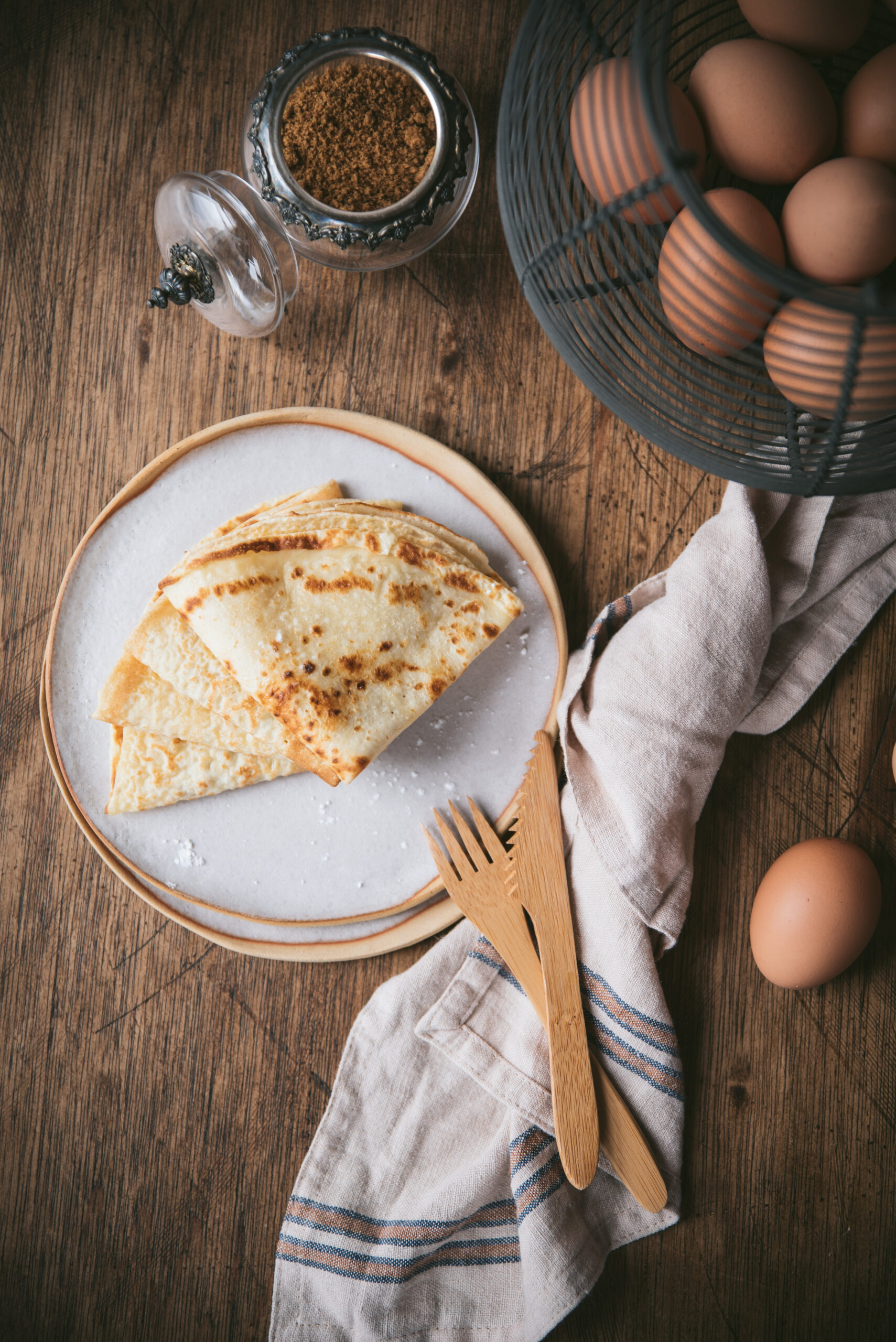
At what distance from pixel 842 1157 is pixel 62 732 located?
1.28m

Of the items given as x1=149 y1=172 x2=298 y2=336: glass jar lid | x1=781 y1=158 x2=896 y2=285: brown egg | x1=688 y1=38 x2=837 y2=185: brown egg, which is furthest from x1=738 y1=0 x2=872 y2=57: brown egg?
x1=149 y1=172 x2=298 y2=336: glass jar lid

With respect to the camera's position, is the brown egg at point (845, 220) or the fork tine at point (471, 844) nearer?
the brown egg at point (845, 220)

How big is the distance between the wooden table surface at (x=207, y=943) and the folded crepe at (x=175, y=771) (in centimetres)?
17

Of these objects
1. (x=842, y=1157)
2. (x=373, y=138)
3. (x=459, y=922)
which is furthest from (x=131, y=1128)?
(x=373, y=138)

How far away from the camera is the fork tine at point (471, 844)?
119 centimetres

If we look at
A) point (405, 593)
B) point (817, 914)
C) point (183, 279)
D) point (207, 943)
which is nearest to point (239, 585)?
point (405, 593)

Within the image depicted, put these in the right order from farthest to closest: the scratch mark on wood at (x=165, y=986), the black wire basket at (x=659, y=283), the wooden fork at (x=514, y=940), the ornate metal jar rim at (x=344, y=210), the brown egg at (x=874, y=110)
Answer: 1. the scratch mark on wood at (x=165, y=986)
2. the wooden fork at (x=514, y=940)
3. the ornate metal jar rim at (x=344, y=210)
4. the brown egg at (x=874, y=110)
5. the black wire basket at (x=659, y=283)

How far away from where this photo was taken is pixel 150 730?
1166mm

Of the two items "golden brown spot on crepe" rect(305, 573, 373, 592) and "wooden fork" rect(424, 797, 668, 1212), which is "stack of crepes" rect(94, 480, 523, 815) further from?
"wooden fork" rect(424, 797, 668, 1212)

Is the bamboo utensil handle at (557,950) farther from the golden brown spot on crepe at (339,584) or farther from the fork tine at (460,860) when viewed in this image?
the golden brown spot on crepe at (339,584)

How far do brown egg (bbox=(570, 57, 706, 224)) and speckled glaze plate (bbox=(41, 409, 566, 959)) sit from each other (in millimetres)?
428

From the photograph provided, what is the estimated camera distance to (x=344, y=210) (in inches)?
42.6

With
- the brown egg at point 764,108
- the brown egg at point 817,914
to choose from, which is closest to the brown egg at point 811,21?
the brown egg at point 764,108

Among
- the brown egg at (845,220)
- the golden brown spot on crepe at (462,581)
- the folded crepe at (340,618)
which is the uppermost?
the brown egg at (845,220)
